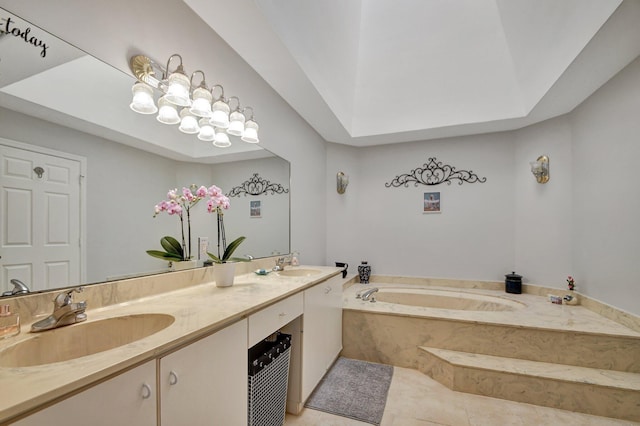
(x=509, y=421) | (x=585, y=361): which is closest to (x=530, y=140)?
(x=585, y=361)

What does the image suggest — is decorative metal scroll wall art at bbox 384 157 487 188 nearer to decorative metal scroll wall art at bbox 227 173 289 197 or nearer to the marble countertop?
decorative metal scroll wall art at bbox 227 173 289 197

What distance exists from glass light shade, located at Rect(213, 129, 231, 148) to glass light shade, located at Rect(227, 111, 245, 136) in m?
0.04

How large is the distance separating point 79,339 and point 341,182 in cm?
320

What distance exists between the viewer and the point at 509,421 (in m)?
1.85

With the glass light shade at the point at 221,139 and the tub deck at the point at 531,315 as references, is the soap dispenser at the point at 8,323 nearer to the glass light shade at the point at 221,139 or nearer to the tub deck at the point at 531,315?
the glass light shade at the point at 221,139

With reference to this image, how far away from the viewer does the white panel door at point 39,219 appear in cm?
96

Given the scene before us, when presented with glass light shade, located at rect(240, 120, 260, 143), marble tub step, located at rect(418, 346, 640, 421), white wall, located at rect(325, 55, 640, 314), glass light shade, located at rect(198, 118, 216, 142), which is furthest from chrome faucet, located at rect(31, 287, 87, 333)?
white wall, located at rect(325, 55, 640, 314)

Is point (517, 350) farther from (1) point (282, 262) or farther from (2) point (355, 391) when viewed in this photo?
(1) point (282, 262)

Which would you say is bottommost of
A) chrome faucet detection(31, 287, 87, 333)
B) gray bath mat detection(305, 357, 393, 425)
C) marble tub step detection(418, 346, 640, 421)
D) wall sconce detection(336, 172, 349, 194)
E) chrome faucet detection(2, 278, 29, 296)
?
gray bath mat detection(305, 357, 393, 425)

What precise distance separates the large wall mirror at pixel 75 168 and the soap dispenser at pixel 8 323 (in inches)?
4.8

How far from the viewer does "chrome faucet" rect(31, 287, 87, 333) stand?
0.92 m

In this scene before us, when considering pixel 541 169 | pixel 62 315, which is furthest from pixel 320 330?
pixel 541 169

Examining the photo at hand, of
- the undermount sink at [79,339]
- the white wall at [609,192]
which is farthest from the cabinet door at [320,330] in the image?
the white wall at [609,192]

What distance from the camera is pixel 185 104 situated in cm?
152
